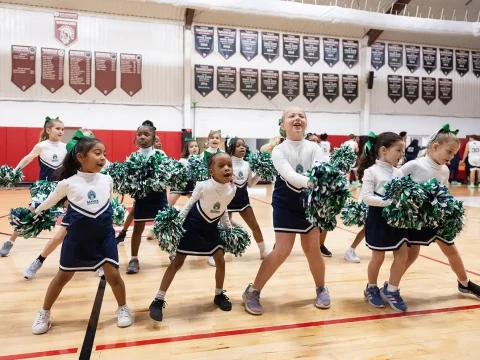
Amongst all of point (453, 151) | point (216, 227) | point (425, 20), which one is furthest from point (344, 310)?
point (425, 20)

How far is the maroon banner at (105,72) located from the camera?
37.8 feet

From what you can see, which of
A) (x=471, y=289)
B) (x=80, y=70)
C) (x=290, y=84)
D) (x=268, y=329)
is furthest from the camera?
(x=290, y=84)

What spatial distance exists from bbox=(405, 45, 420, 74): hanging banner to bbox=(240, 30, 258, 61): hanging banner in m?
5.22

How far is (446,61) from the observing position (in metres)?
14.5

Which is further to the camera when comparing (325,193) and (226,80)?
(226,80)

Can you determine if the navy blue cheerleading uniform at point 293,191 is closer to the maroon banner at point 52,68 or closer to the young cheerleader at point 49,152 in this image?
the young cheerleader at point 49,152

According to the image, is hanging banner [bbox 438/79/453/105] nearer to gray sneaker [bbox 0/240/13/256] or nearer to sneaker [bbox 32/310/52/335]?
gray sneaker [bbox 0/240/13/256]

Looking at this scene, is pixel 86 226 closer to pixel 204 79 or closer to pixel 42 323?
pixel 42 323

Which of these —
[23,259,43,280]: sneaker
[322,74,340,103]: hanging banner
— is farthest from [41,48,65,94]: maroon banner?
[23,259,43,280]: sneaker

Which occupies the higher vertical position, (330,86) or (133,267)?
(330,86)

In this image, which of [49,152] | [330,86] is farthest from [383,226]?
[330,86]

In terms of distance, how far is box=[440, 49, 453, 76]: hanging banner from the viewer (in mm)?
14469

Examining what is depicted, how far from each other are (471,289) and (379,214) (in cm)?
95

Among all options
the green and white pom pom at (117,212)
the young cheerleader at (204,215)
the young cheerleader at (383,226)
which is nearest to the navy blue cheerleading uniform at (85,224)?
the young cheerleader at (204,215)
